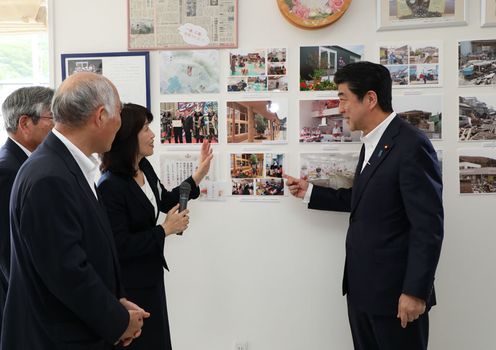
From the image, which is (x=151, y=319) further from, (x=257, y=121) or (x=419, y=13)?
(x=419, y=13)

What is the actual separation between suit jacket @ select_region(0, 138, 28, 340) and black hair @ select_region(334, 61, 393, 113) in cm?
136

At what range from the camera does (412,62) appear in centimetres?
209

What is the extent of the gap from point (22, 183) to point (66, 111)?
0.80ft

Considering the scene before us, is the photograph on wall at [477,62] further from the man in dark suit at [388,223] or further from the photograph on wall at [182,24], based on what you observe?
the photograph on wall at [182,24]

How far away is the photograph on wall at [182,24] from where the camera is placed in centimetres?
222

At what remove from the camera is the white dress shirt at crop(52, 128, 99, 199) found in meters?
1.23

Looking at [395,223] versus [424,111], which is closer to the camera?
[395,223]

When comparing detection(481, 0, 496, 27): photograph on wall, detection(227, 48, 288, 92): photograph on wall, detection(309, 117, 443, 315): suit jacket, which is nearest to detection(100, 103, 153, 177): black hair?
detection(227, 48, 288, 92): photograph on wall

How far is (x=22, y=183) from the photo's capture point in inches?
44.9

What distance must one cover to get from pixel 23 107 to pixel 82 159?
569 millimetres

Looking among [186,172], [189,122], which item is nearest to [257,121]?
[189,122]

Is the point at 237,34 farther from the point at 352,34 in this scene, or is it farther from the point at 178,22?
the point at 352,34

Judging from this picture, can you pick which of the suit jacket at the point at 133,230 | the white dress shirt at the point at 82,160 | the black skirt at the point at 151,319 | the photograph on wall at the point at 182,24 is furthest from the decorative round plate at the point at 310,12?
the black skirt at the point at 151,319

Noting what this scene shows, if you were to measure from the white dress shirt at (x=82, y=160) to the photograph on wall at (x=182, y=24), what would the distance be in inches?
45.9
